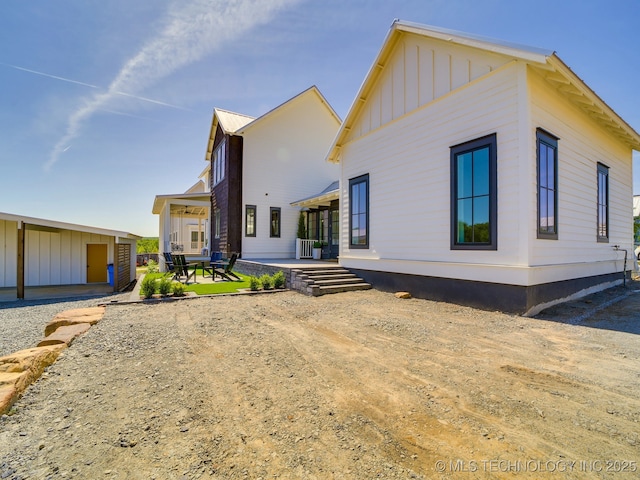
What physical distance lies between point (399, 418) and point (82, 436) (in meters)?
2.32

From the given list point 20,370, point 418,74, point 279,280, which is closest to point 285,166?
point 279,280

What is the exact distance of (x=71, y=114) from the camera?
12234 millimetres

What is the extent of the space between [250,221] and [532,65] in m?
12.4

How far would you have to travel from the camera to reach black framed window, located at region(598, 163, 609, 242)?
821 cm

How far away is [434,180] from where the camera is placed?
7.27 metres

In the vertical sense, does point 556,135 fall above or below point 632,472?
above

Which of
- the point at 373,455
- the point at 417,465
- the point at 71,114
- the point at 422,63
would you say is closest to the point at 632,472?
the point at 417,465

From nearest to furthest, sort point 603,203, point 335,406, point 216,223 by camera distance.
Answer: point 335,406
point 603,203
point 216,223

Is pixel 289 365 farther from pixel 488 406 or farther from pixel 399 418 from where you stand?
pixel 488 406

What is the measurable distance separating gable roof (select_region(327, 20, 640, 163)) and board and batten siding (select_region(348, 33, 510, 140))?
0.23 metres

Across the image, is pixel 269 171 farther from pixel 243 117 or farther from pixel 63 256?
pixel 63 256

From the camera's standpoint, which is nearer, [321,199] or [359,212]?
[359,212]

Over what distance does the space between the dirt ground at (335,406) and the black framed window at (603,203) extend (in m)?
4.82

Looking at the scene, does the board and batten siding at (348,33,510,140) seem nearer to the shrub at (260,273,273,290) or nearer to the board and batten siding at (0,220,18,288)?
the shrub at (260,273,273,290)
